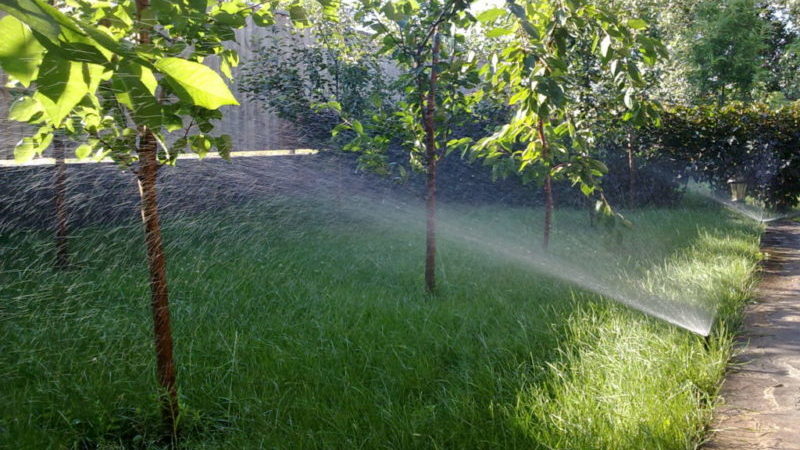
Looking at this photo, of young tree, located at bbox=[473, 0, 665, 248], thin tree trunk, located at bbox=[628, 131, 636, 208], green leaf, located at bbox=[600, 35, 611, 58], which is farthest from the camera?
thin tree trunk, located at bbox=[628, 131, 636, 208]

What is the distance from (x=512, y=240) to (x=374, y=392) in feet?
12.1

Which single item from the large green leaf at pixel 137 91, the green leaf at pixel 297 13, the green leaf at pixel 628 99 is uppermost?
the green leaf at pixel 297 13

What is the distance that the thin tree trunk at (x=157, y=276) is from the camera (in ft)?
6.89

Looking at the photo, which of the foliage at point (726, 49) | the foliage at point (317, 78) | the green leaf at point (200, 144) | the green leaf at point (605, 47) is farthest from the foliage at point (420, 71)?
the foliage at point (726, 49)

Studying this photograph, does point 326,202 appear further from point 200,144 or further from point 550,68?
point 200,144

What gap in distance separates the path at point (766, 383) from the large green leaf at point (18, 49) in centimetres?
224

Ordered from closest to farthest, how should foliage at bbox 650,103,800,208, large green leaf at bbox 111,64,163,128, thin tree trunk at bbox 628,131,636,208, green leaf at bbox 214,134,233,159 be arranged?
large green leaf at bbox 111,64,163,128
green leaf at bbox 214,134,233,159
thin tree trunk at bbox 628,131,636,208
foliage at bbox 650,103,800,208

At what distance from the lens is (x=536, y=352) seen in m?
2.85

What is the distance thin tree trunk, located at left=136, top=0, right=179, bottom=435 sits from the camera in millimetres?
2100

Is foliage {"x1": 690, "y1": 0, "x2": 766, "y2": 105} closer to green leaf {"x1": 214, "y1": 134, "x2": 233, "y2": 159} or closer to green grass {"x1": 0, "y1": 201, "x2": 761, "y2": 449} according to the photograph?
green grass {"x1": 0, "y1": 201, "x2": 761, "y2": 449}

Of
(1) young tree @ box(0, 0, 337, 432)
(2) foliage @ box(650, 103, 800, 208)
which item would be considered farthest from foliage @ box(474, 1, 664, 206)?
(2) foliage @ box(650, 103, 800, 208)

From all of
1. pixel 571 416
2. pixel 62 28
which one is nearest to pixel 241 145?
pixel 571 416

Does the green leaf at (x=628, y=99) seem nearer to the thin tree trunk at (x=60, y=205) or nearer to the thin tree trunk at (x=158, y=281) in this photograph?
the thin tree trunk at (x=158, y=281)

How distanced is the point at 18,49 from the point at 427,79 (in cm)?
315
